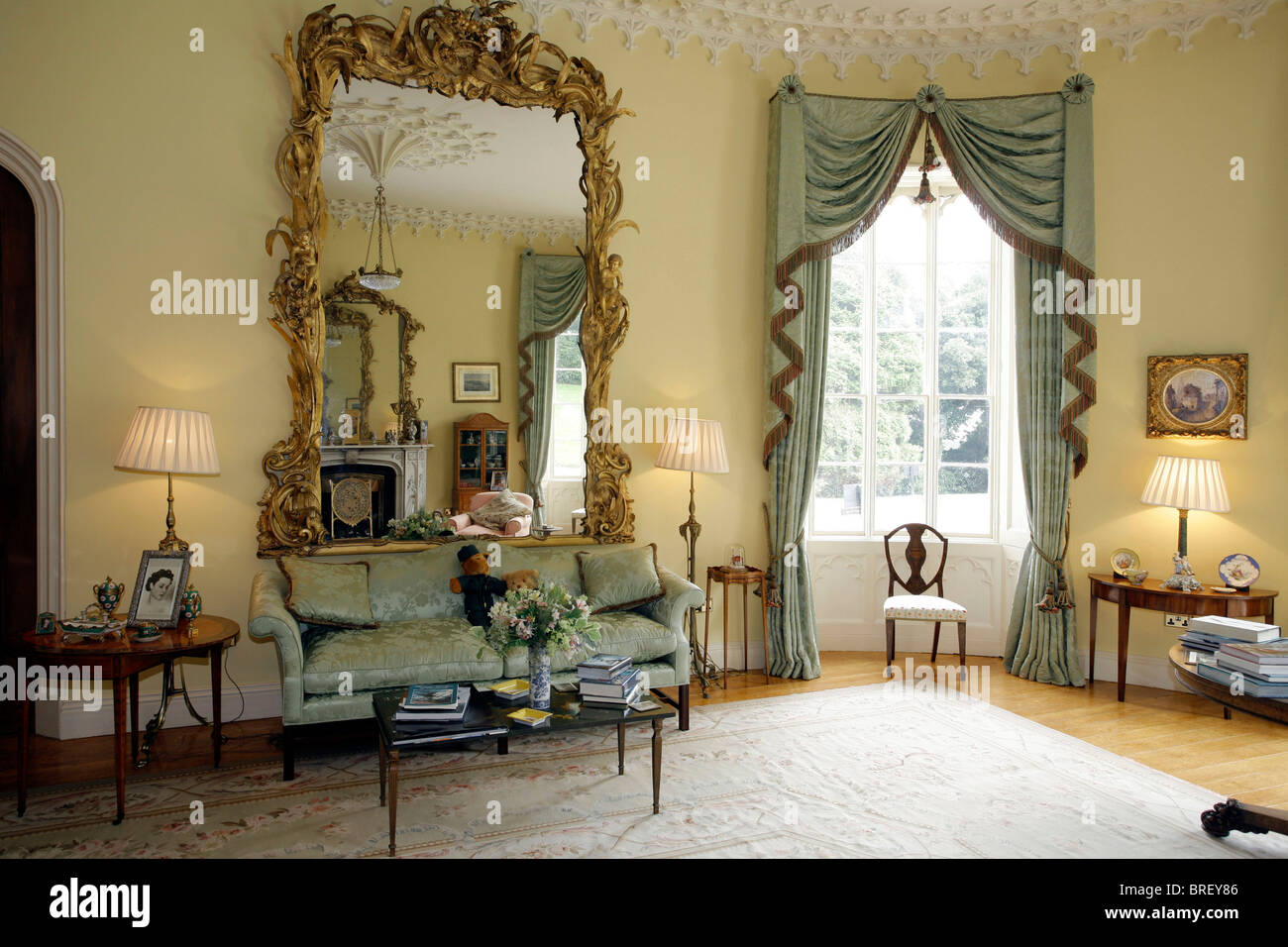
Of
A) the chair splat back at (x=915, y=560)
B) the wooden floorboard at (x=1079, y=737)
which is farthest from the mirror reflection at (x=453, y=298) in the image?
the chair splat back at (x=915, y=560)

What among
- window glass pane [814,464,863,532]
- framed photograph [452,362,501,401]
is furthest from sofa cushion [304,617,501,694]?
window glass pane [814,464,863,532]

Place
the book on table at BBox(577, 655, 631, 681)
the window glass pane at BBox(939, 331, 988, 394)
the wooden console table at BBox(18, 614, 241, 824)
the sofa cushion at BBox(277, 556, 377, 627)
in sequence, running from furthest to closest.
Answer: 1. the window glass pane at BBox(939, 331, 988, 394)
2. the sofa cushion at BBox(277, 556, 377, 627)
3. the book on table at BBox(577, 655, 631, 681)
4. the wooden console table at BBox(18, 614, 241, 824)

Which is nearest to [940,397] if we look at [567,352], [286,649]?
[567,352]

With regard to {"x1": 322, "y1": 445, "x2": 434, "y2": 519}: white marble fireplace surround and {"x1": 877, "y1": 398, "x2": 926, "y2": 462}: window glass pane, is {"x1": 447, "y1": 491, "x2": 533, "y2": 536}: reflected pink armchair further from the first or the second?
{"x1": 877, "y1": 398, "x2": 926, "y2": 462}: window glass pane

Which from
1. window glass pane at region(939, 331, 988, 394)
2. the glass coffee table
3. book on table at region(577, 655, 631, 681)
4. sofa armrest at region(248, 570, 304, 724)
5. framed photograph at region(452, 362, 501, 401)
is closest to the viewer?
the glass coffee table

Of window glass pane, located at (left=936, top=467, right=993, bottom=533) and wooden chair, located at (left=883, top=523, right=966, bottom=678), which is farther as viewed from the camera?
window glass pane, located at (left=936, top=467, right=993, bottom=533)

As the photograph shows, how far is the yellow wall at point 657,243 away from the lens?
4270 millimetres

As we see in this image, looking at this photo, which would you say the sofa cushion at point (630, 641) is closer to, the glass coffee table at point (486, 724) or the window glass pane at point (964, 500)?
the glass coffee table at point (486, 724)

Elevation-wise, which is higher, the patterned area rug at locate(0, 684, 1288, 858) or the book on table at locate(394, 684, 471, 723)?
the book on table at locate(394, 684, 471, 723)

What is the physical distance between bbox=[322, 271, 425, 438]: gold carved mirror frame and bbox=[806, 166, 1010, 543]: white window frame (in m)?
3.11

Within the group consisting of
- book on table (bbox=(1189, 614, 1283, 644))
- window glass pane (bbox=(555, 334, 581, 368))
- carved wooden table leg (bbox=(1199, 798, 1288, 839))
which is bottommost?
carved wooden table leg (bbox=(1199, 798, 1288, 839))

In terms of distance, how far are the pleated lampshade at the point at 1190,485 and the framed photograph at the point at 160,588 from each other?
18.6 feet

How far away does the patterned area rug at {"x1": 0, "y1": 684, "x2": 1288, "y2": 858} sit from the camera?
318 centimetres
